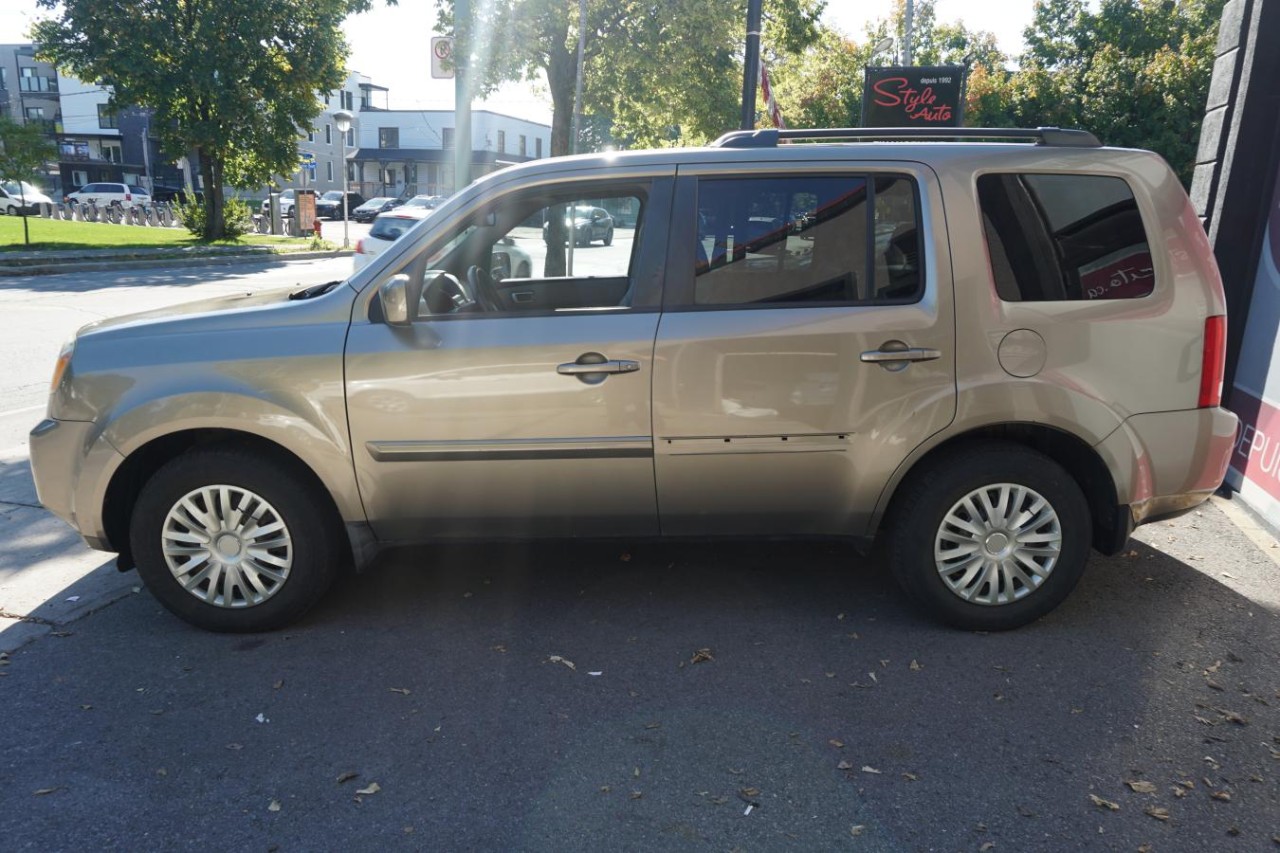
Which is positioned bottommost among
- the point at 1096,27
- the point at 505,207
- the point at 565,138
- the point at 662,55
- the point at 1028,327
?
the point at 1028,327

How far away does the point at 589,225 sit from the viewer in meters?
4.38

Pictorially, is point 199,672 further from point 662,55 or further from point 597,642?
point 662,55

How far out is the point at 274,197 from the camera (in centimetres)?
3788

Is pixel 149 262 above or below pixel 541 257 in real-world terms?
below

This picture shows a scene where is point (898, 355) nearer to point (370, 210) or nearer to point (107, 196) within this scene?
point (370, 210)

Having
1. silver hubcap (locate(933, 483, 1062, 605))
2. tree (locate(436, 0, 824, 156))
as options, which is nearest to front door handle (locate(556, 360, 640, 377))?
silver hubcap (locate(933, 483, 1062, 605))

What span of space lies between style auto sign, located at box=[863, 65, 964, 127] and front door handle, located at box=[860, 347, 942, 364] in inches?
365

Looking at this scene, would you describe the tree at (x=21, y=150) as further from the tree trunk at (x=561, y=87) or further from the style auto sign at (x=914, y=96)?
the style auto sign at (x=914, y=96)

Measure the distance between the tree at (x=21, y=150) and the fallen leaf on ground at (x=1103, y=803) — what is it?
30.7m

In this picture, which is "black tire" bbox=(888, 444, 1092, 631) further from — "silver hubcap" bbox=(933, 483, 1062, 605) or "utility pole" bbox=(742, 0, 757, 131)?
"utility pole" bbox=(742, 0, 757, 131)

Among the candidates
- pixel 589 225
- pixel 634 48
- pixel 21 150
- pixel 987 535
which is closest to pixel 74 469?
pixel 589 225

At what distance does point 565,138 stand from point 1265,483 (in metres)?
14.3

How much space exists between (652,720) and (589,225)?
7.15 ft

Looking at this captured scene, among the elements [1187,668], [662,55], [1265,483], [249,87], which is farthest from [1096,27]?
[1187,668]
